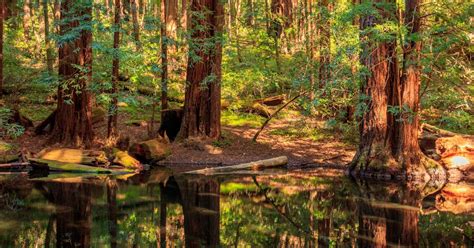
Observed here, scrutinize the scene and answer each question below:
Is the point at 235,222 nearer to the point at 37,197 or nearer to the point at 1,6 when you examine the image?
→ the point at 37,197

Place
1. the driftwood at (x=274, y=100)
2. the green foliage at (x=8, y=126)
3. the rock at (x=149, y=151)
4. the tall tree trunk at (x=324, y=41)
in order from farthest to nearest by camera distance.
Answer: the driftwood at (x=274, y=100) < the tall tree trunk at (x=324, y=41) < the rock at (x=149, y=151) < the green foliage at (x=8, y=126)

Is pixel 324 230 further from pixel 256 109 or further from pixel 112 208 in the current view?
pixel 256 109

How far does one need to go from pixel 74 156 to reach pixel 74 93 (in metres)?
2.82

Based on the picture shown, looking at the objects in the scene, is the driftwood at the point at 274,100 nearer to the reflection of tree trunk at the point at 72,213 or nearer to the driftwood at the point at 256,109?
the driftwood at the point at 256,109

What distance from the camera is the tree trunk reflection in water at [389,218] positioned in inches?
298

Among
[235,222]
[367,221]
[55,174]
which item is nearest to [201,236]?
[235,222]

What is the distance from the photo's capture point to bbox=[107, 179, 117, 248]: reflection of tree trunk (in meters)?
7.42

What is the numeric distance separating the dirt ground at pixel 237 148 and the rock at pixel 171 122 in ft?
2.68

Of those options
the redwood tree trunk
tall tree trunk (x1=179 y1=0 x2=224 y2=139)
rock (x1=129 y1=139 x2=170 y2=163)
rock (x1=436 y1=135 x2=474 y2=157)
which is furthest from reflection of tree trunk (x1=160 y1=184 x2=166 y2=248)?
rock (x1=436 y1=135 x2=474 y2=157)

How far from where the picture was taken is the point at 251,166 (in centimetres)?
1658

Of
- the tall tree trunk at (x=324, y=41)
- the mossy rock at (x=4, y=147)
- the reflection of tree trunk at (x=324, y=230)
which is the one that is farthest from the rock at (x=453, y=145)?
the mossy rock at (x=4, y=147)

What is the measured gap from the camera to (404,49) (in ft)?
45.1

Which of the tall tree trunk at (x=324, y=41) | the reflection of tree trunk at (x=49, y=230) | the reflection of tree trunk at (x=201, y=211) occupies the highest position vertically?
the tall tree trunk at (x=324, y=41)

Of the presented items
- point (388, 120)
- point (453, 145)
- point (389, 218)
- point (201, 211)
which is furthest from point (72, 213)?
point (453, 145)
